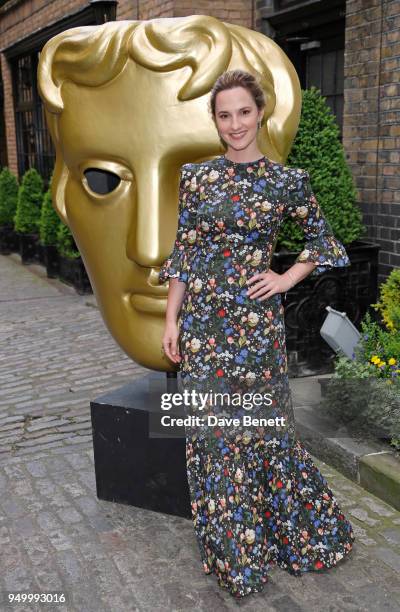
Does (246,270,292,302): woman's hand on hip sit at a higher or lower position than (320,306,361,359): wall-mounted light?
higher

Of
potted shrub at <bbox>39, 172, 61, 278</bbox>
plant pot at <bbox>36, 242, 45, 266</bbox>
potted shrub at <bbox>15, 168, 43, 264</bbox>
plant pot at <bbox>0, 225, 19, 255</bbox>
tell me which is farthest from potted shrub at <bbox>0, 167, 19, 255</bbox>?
potted shrub at <bbox>39, 172, 61, 278</bbox>

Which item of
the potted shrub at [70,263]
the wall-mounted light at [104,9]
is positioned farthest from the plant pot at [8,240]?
the wall-mounted light at [104,9]

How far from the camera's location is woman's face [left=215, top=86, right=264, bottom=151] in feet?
7.93

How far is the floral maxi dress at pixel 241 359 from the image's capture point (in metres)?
2.51

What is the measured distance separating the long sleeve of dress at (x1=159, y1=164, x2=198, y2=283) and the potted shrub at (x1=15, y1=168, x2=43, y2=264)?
8.65 meters

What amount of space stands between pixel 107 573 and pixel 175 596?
1.09 feet

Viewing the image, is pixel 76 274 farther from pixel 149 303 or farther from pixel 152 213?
pixel 152 213

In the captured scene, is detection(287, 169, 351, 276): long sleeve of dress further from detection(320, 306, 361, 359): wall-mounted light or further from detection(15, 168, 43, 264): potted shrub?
detection(15, 168, 43, 264): potted shrub

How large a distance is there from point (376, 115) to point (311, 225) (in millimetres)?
3096

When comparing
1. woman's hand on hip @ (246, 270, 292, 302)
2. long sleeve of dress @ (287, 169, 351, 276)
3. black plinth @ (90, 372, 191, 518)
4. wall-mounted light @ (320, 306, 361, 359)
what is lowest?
black plinth @ (90, 372, 191, 518)

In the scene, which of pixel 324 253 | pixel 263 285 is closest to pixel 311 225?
pixel 324 253

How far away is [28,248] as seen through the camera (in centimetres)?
1148

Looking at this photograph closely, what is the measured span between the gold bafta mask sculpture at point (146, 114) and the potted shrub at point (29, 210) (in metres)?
8.17

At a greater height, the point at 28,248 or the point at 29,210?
the point at 29,210
